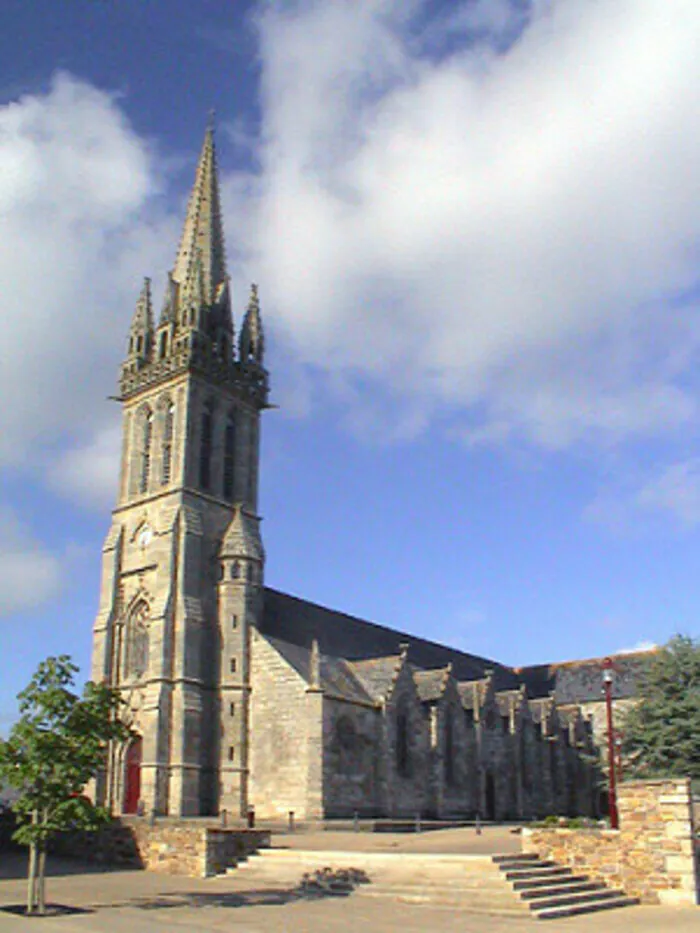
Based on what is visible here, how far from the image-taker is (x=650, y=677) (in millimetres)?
40375

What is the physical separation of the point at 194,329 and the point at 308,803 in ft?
79.9

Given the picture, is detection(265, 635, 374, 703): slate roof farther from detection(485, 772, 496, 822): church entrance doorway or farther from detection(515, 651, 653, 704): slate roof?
detection(515, 651, 653, 704): slate roof

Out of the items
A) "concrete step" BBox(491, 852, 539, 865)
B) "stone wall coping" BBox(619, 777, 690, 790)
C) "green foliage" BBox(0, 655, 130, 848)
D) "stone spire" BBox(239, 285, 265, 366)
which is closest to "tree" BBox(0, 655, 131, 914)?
"green foliage" BBox(0, 655, 130, 848)

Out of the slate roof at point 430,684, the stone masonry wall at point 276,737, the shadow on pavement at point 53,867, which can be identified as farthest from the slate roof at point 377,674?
the shadow on pavement at point 53,867

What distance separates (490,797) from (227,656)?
1823cm

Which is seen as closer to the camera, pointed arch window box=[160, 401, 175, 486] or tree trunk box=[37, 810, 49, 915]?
tree trunk box=[37, 810, 49, 915]

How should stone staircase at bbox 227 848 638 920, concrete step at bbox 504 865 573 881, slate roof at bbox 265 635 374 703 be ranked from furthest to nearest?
slate roof at bbox 265 635 374 703
concrete step at bbox 504 865 573 881
stone staircase at bbox 227 848 638 920

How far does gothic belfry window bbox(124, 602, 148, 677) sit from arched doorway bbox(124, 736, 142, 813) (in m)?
3.32

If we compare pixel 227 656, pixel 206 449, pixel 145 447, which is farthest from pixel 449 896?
pixel 145 447

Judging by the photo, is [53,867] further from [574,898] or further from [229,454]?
[229,454]

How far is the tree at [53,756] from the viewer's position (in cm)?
1822

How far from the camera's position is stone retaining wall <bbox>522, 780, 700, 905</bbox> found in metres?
19.2

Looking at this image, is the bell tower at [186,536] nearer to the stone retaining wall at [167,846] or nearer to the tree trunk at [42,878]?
the stone retaining wall at [167,846]

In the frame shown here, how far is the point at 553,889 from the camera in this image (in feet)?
62.8
